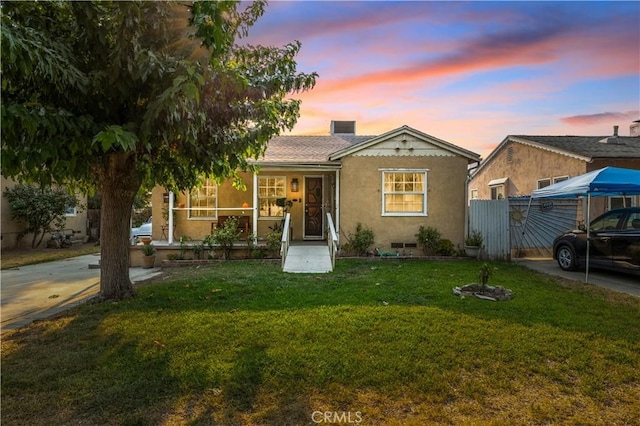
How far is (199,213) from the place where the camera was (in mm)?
13031

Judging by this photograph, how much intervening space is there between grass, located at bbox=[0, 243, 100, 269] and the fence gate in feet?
49.5

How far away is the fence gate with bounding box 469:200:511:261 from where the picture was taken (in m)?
11.8

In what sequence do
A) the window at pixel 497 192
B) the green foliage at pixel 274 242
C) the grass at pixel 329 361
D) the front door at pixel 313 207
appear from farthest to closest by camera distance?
the window at pixel 497 192 < the front door at pixel 313 207 < the green foliage at pixel 274 242 < the grass at pixel 329 361

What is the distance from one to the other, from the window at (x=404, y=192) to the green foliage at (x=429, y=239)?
25.8 inches

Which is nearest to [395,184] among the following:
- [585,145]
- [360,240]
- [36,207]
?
[360,240]

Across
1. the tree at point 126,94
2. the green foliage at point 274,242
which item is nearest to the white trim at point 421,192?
the green foliage at point 274,242

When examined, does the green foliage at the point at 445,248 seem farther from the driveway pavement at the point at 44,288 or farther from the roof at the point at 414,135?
the driveway pavement at the point at 44,288

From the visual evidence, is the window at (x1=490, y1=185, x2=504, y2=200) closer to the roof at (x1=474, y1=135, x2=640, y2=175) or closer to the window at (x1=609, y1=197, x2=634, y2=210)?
the roof at (x1=474, y1=135, x2=640, y2=175)

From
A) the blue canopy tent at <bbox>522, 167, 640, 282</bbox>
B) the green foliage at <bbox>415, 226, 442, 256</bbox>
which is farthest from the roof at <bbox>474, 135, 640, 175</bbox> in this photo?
the green foliage at <bbox>415, 226, 442, 256</bbox>

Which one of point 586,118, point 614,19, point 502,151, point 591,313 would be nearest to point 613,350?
point 591,313

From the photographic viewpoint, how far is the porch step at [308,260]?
9.32 meters

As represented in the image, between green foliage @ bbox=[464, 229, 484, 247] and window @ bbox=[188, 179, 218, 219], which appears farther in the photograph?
window @ bbox=[188, 179, 218, 219]

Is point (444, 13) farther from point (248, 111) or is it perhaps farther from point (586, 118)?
point (586, 118)

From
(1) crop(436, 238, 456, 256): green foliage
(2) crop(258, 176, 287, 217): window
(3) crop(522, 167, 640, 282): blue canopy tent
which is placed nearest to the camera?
(3) crop(522, 167, 640, 282): blue canopy tent
